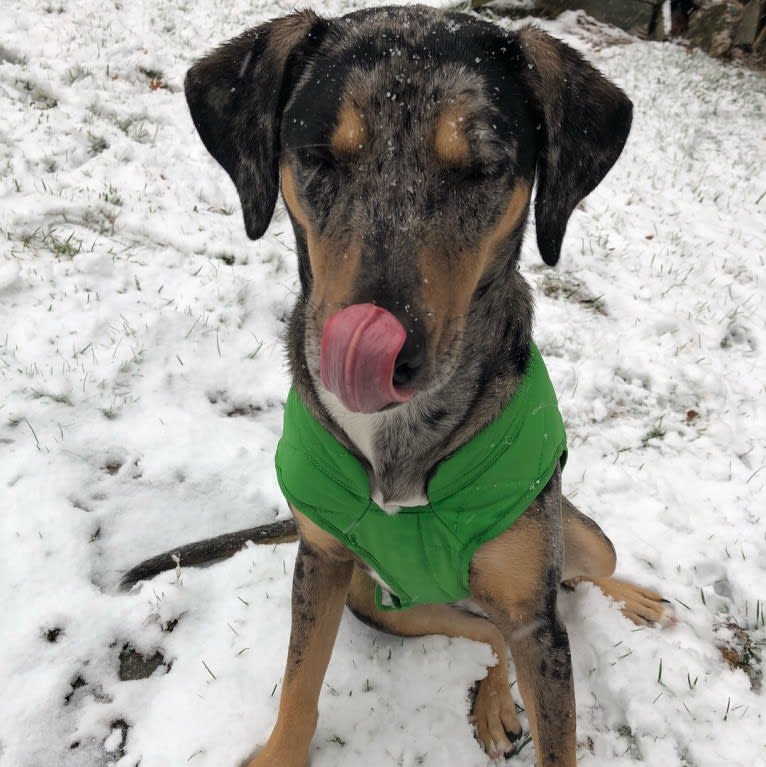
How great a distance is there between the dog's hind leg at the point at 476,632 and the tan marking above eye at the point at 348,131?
1586mm

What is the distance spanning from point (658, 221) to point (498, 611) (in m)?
4.93

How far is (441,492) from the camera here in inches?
75.6

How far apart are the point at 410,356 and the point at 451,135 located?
616 millimetres

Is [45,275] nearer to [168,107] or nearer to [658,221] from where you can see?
[168,107]

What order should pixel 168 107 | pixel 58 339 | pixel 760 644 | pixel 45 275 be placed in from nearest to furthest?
1. pixel 760 644
2. pixel 58 339
3. pixel 45 275
4. pixel 168 107

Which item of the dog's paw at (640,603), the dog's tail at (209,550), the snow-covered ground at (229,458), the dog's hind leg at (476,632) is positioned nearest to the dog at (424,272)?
the dog's hind leg at (476,632)

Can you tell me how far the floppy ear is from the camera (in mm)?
1892

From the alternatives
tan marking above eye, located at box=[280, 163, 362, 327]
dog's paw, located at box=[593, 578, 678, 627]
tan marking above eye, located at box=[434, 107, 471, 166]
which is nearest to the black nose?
tan marking above eye, located at box=[280, 163, 362, 327]

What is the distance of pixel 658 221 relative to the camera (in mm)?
5902

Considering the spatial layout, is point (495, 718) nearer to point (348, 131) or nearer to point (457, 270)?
point (457, 270)

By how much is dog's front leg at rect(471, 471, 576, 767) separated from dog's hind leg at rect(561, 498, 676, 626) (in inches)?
18.1

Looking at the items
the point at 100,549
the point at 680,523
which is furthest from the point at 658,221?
the point at 100,549

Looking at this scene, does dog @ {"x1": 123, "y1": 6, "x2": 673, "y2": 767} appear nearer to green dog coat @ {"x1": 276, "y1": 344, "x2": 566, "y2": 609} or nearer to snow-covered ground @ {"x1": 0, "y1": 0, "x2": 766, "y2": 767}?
green dog coat @ {"x1": 276, "y1": 344, "x2": 566, "y2": 609}

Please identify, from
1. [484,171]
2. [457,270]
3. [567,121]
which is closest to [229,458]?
[457,270]
